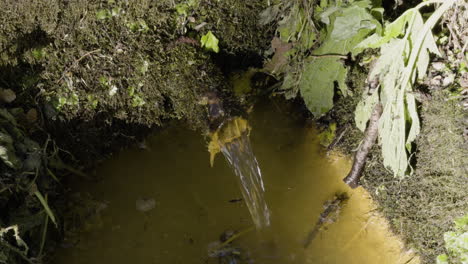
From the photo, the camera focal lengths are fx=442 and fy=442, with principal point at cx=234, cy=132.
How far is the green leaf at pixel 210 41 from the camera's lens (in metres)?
2.23

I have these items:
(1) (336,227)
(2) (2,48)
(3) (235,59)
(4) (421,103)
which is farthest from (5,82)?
(4) (421,103)

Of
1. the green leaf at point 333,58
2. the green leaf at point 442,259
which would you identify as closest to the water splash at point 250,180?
the green leaf at point 333,58

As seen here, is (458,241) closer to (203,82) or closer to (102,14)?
(203,82)

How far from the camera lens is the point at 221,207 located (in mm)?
2469

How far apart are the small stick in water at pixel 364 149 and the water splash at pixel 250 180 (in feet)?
1.54

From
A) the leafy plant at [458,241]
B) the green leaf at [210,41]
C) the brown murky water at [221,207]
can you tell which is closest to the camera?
the leafy plant at [458,241]

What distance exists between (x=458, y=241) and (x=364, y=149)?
594mm

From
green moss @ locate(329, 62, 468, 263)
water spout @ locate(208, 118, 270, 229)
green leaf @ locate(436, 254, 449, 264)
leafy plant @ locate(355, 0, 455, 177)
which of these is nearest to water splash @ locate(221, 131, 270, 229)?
water spout @ locate(208, 118, 270, 229)

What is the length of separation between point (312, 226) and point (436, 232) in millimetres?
617

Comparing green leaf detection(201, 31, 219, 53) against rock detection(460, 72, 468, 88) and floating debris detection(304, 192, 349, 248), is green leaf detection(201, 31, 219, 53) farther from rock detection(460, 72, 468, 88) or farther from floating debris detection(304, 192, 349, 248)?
rock detection(460, 72, 468, 88)

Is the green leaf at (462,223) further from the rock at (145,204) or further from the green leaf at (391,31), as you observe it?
the rock at (145,204)

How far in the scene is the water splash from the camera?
2.39 meters

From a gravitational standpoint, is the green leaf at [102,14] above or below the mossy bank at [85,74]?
above

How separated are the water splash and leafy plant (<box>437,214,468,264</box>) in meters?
0.90
